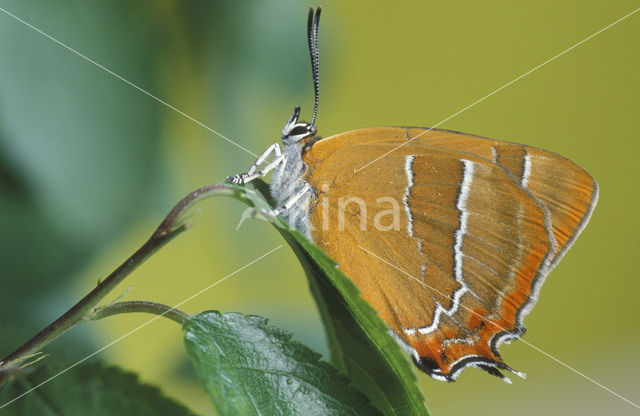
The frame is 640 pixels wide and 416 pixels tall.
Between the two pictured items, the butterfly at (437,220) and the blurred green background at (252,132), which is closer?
the blurred green background at (252,132)

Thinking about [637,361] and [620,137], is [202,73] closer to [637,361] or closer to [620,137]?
[620,137]

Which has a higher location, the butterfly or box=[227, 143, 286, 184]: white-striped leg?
box=[227, 143, 286, 184]: white-striped leg

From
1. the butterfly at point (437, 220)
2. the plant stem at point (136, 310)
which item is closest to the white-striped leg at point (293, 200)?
the butterfly at point (437, 220)

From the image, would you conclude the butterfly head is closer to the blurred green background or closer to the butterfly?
the butterfly

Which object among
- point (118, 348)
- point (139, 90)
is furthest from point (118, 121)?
point (118, 348)

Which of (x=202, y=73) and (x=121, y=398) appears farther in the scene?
(x=202, y=73)

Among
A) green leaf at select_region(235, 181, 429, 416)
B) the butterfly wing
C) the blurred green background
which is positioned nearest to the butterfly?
the butterfly wing

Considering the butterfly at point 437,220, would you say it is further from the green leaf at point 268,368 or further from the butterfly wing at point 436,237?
the green leaf at point 268,368
